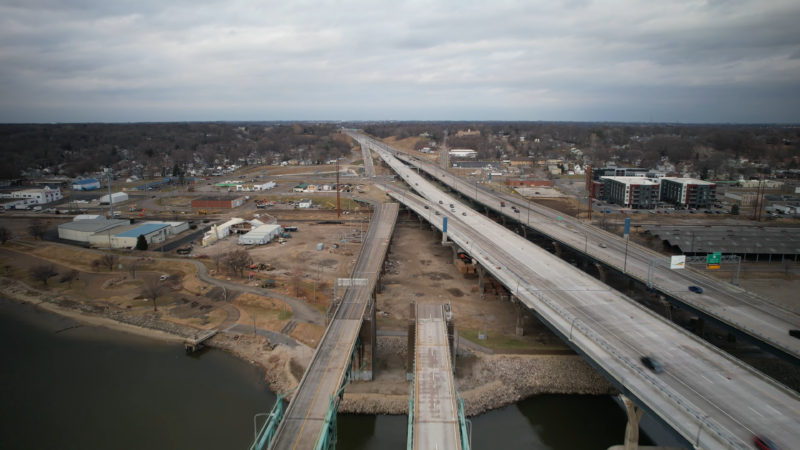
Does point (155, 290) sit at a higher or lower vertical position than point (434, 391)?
lower

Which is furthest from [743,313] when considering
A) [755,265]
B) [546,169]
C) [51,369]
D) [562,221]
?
[546,169]

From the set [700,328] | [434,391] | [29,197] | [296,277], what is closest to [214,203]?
[29,197]

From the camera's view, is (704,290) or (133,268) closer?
(704,290)

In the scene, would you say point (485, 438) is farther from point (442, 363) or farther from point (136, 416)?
point (136, 416)

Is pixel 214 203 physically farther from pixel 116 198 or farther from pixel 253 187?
pixel 116 198

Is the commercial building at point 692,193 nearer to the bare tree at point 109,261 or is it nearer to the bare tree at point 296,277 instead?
the bare tree at point 296,277

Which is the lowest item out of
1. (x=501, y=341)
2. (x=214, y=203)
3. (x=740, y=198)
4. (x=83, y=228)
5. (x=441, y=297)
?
(x=501, y=341)
